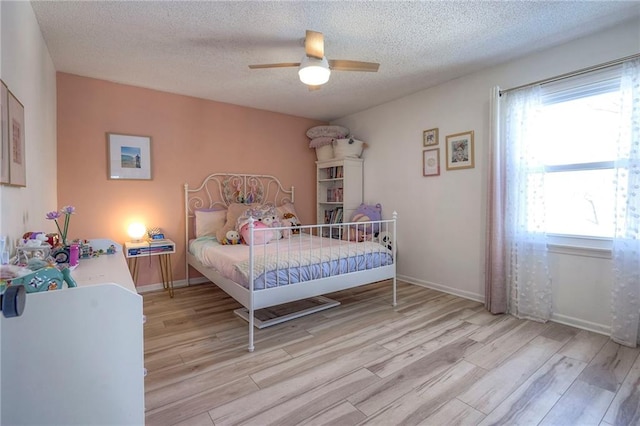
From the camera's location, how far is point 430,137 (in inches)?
143

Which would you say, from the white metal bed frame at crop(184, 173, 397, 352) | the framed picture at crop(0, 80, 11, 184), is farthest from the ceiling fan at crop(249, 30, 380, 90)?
the framed picture at crop(0, 80, 11, 184)

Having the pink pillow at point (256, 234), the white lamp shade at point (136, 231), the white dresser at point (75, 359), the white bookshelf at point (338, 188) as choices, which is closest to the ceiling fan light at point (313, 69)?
the pink pillow at point (256, 234)

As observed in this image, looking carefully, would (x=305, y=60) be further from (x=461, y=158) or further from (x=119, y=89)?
(x=119, y=89)

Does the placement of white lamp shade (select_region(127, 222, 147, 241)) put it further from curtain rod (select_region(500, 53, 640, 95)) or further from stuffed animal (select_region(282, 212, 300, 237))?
curtain rod (select_region(500, 53, 640, 95))

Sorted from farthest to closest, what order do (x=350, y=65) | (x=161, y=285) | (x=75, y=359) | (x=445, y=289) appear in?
(x=161, y=285) < (x=445, y=289) < (x=350, y=65) < (x=75, y=359)

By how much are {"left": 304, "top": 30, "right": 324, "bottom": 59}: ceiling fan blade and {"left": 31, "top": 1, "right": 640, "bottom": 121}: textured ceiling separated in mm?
170

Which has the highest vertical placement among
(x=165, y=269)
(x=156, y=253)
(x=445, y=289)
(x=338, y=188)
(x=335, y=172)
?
(x=335, y=172)

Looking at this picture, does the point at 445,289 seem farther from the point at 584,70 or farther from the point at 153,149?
the point at 153,149

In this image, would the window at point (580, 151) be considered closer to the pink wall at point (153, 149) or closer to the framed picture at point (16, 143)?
the pink wall at point (153, 149)

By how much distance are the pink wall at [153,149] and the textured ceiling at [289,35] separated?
0.30 meters

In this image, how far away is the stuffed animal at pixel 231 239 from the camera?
332 centimetres

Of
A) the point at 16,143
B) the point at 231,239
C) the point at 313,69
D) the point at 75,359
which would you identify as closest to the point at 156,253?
the point at 231,239

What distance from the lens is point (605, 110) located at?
8.05ft

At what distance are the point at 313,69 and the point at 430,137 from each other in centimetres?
198
